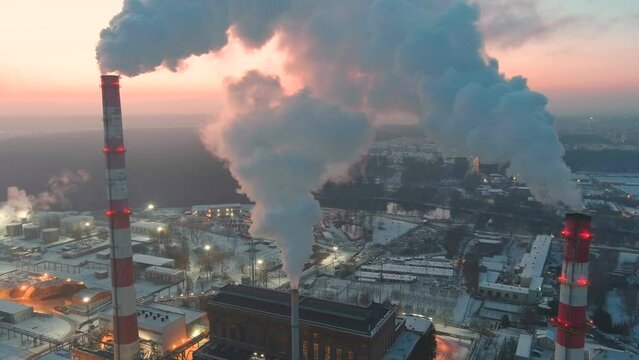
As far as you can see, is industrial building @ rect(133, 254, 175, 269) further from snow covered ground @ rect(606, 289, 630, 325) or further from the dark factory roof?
snow covered ground @ rect(606, 289, 630, 325)

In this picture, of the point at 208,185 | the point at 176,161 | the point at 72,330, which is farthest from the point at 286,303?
the point at 176,161

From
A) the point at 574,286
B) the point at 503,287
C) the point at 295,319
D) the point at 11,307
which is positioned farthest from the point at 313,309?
the point at 11,307

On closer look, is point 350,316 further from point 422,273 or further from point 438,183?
point 438,183

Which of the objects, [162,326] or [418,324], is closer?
[162,326]

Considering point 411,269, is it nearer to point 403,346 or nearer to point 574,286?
point 403,346

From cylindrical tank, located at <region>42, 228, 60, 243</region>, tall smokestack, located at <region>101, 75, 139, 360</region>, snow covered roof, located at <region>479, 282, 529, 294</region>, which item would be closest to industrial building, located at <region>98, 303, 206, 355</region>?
tall smokestack, located at <region>101, 75, 139, 360</region>

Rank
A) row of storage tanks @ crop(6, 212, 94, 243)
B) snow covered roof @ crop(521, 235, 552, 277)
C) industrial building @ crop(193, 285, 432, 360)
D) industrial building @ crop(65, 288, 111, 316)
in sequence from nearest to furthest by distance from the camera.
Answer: industrial building @ crop(193, 285, 432, 360), industrial building @ crop(65, 288, 111, 316), snow covered roof @ crop(521, 235, 552, 277), row of storage tanks @ crop(6, 212, 94, 243)
